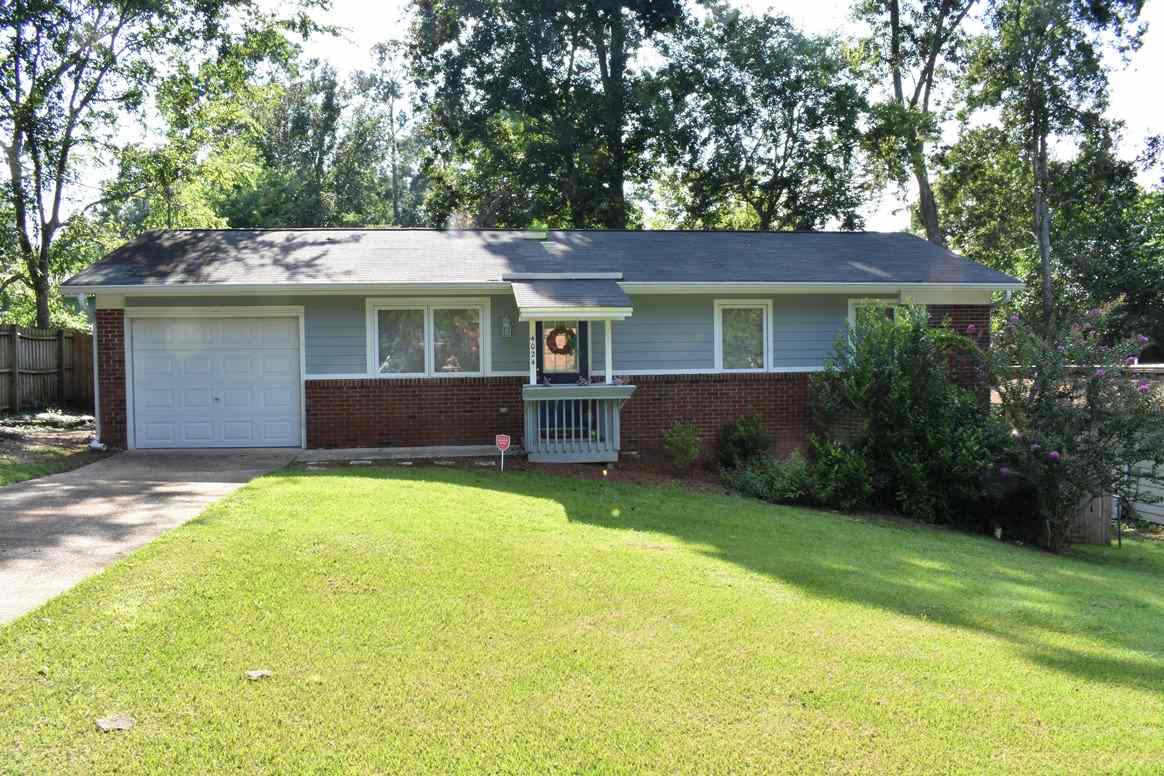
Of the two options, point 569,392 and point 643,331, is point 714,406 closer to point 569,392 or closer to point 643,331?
point 643,331

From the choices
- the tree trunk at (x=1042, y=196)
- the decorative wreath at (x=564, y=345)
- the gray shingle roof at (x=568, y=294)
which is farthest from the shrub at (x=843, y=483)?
the tree trunk at (x=1042, y=196)

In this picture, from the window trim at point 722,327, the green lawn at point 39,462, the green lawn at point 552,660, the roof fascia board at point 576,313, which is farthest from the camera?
the window trim at point 722,327

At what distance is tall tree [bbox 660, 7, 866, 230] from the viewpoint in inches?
1071

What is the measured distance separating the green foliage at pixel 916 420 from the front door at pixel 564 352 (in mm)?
3915

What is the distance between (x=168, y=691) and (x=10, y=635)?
3.86 ft

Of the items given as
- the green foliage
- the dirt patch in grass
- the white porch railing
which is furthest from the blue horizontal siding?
the dirt patch in grass

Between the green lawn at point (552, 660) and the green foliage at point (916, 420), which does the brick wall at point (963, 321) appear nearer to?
the green foliage at point (916, 420)

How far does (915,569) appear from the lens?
7.97 metres

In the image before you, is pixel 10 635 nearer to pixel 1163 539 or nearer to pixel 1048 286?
pixel 1163 539

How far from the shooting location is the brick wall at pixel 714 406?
14211mm

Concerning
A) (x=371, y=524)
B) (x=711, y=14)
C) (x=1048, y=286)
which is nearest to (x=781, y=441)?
(x=371, y=524)

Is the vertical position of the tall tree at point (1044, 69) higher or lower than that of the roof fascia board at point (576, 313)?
higher

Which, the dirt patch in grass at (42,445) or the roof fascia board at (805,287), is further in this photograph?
the roof fascia board at (805,287)

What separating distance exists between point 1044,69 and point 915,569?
2310cm
